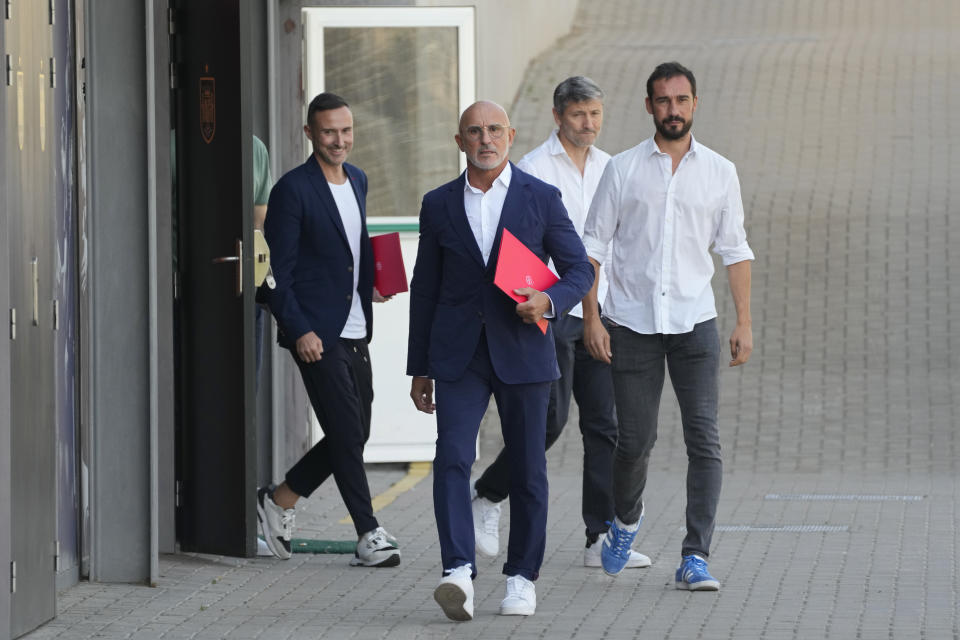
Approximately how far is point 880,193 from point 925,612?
9199mm

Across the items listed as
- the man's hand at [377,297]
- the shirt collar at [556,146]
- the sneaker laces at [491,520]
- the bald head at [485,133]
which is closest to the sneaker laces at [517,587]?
the sneaker laces at [491,520]

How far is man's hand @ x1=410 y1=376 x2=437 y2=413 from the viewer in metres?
6.24

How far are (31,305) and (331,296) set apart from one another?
1.58m

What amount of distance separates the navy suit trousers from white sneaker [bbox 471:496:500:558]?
1.18 m

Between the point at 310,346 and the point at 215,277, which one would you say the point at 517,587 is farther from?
the point at 215,277

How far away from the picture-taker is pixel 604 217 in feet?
21.9

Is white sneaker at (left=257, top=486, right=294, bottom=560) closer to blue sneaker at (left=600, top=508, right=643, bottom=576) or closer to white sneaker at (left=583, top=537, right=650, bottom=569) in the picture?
white sneaker at (left=583, top=537, right=650, bottom=569)

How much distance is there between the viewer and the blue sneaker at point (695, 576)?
6.45 meters

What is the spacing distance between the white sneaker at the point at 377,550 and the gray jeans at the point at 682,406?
3.23 ft

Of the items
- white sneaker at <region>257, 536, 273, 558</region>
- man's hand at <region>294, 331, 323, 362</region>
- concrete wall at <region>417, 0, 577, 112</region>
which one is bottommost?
white sneaker at <region>257, 536, 273, 558</region>

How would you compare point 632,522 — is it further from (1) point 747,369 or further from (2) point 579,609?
(1) point 747,369

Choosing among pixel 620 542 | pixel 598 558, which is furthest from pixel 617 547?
pixel 598 558

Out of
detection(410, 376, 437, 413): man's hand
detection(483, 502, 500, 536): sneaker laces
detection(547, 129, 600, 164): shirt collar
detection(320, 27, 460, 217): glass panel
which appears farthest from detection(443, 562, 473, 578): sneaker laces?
detection(320, 27, 460, 217): glass panel

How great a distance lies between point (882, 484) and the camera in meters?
9.49
